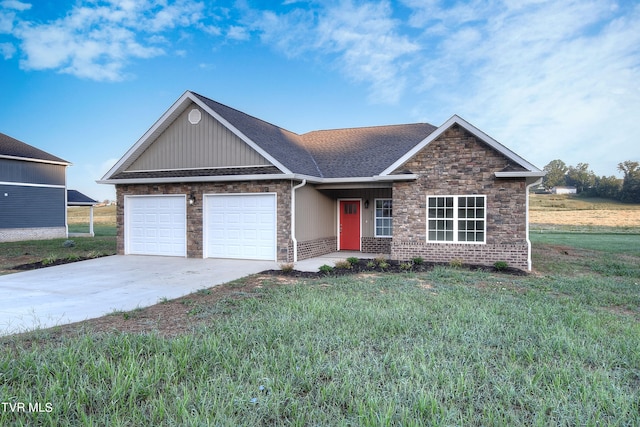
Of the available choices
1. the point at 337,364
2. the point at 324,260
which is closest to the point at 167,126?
the point at 324,260

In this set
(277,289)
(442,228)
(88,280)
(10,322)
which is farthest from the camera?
(442,228)

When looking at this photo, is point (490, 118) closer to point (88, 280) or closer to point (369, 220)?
point (369, 220)

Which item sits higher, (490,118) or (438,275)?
(490,118)

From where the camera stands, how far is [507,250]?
462 inches

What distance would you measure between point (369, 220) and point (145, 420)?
1342 centimetres

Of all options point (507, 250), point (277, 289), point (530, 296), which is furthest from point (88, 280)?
point (507, 250)

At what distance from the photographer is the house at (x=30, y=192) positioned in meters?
22.1

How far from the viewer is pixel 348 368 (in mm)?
4051

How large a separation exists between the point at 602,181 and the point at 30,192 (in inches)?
2557

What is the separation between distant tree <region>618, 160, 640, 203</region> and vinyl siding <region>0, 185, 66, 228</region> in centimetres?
5970

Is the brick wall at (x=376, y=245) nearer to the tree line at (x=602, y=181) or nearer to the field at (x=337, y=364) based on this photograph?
the field at (x=337, y=364)

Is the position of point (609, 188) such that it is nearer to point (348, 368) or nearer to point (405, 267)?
point (405, 267)

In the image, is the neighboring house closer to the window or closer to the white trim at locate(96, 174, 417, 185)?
the window

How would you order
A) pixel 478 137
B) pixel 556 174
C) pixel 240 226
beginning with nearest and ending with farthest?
pixel 478 137, pixel 240 226, pixel 556 174
